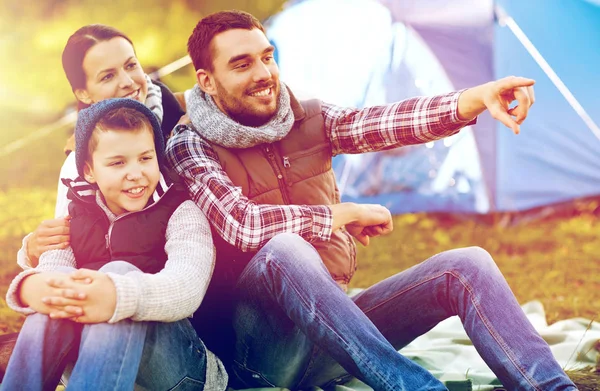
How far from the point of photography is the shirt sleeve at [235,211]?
74.7 inches

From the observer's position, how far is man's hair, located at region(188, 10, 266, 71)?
219cm

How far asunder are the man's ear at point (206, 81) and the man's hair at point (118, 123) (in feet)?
1.14

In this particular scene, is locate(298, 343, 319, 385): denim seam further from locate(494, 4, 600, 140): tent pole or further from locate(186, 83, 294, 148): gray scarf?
locate(494, 4, 600, 140): tent pole

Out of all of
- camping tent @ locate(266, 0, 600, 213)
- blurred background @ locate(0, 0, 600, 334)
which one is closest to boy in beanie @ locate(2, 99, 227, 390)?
blurred background @ locate(0, 0, 600, 334)

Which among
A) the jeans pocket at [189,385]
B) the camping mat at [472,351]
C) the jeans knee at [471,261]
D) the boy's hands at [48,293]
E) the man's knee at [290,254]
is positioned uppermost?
the boy's hands at [48,293]

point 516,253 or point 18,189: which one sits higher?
point 18,189

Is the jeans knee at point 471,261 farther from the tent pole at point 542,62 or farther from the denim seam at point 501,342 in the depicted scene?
the tent pole at point 542,62

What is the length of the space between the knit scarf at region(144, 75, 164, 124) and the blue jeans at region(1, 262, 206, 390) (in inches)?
32.3

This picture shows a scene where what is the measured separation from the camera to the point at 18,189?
16.2ft

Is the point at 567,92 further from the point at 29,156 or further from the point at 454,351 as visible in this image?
the point at 29,156

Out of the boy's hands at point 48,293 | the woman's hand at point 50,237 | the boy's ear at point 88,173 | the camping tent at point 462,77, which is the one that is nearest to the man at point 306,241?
the boy's ear at point 88,173

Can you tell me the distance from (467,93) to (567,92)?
255 centimetres

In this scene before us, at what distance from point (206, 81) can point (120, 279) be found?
843 millimetres

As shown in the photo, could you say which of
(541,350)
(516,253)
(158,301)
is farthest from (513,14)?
(158,301)
